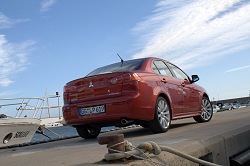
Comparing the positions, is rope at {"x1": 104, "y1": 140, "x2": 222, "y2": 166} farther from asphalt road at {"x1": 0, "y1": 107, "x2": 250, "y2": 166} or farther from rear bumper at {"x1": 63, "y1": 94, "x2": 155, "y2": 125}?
rear bumper at {"x1": 63, "y1": 94, "x2": 155, "y2": 125}

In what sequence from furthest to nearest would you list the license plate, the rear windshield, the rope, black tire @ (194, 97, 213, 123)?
black tire @ (194, 97, 213, 123)
the rear windshield
the license plate
the rope

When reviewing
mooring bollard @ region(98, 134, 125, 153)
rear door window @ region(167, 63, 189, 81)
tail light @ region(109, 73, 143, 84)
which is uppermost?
rear door window @ region(167, 63, 189, 81)

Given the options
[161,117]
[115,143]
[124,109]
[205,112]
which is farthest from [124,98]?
[205,112]

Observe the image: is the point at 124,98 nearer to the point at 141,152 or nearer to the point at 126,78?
the point at 126,78

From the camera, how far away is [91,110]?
6211mm

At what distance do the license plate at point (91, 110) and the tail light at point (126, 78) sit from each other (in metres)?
0.50

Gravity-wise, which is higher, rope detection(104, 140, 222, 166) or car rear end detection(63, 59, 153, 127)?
car rear end detection(63, 59, 153, 127)

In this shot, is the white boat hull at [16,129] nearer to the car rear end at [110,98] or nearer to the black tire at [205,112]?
the car rear end at [110,98]

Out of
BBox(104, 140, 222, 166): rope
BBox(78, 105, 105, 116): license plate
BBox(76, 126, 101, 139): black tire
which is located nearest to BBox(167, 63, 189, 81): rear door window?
BBox(76, 126, 101, 139): black tire

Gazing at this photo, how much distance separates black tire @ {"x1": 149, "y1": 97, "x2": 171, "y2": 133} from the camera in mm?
6246

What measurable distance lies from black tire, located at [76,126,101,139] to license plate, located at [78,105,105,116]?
1.89 ft

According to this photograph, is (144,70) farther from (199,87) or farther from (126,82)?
(199,87)

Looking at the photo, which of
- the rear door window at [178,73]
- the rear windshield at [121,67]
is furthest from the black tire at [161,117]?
the rear door window at [178,73]

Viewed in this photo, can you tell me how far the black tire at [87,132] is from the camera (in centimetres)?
696
